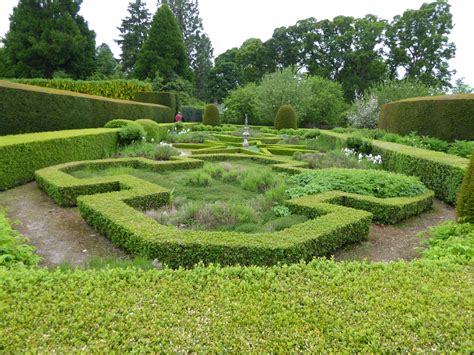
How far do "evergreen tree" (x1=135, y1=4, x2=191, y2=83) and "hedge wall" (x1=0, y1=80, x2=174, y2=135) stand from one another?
23530mm

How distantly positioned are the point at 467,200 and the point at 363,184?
2.57 meters

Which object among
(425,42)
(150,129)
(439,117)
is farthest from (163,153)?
(425,42)

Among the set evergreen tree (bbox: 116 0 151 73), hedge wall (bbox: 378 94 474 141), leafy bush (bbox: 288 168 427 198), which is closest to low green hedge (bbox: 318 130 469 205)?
leafy bush (bbox: 288 168 427 198)

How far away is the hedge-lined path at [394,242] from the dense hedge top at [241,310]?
1904 millimetres

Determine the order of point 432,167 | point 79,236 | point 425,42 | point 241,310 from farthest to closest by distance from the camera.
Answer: point 425,42
point 432,167
point 79,236
point 241,310

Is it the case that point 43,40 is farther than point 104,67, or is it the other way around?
point 104,67

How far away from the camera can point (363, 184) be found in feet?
23.4

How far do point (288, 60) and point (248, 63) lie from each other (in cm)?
605

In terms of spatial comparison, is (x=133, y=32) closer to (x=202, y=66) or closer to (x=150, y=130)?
(x=202, y=66)

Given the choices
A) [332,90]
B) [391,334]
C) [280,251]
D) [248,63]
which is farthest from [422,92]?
[248,63]

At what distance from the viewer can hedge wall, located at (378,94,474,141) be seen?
11.3 m

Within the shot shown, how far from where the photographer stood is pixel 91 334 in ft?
6.07

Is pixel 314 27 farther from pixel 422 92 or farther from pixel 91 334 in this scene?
pixel 91 334

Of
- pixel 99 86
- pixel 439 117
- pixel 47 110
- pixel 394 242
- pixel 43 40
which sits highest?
pixel 43 40
